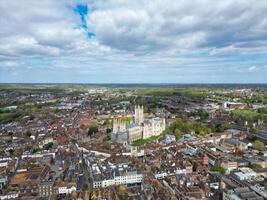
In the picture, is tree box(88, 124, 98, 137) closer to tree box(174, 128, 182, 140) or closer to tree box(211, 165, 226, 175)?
tree box(174, 128, 182, 140)

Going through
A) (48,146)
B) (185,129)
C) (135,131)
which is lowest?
(48,146)

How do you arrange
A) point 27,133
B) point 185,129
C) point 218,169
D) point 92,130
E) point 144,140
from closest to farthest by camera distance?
point 218,169 < point 144,140 < point 27,133 < point 185,129 < point 92,130

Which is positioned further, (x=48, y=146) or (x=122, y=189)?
(x=48, y=146)

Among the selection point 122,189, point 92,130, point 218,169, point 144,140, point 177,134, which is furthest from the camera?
point 92,130

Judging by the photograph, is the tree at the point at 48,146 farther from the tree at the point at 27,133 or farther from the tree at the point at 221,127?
the tree at the point at 221,127

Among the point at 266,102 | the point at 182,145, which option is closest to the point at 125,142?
the point at 182,145

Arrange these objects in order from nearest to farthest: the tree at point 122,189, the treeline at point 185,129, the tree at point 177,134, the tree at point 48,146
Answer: the tree at point 122,189 → the tree at point 48,146 → the tree at point 177,134 → the treeline at point 185,129

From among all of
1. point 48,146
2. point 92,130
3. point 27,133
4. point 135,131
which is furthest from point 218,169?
point 27,133

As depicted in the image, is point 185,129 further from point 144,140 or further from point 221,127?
point 144,140

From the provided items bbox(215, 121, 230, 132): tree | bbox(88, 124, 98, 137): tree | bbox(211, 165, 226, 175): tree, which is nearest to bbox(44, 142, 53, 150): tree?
bbox(88, 124, 98, 137): tree

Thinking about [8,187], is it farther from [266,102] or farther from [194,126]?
[266,102]

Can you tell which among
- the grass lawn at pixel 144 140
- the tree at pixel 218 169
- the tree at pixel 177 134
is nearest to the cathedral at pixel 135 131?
the grass lawn at pixel 144 140
